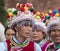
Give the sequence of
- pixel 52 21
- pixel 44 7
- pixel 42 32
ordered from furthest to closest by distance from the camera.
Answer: pixel 44 7 → pixel 42 32 → pixel 52 21

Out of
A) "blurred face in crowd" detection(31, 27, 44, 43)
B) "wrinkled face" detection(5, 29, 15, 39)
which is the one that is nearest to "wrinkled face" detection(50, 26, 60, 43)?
"blurred face in crowd" detection(31, 27, 44, 43)

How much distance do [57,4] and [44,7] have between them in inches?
61.2

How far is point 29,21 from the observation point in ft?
21.6

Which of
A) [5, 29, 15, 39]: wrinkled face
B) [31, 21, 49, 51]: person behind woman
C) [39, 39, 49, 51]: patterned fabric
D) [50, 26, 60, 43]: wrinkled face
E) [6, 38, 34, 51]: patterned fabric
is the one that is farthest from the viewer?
[5, 29, 15, 39]: wrinkled face

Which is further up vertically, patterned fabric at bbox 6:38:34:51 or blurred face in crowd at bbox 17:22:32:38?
blurred face in crowd at bbox 17:22:32:38

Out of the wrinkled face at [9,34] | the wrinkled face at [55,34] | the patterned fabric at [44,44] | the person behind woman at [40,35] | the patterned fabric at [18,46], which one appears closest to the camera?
the patterned fabric at [18,46]

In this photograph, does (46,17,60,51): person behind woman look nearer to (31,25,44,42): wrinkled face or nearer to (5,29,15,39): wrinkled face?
(31,25,44,42): wrinkled face

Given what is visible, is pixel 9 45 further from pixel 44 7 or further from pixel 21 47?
pixel 44 7

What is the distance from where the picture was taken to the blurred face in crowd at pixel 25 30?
6403mm

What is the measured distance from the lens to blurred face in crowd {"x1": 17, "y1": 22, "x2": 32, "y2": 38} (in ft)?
21.0

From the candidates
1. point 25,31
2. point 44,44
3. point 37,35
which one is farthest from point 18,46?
point 37,35

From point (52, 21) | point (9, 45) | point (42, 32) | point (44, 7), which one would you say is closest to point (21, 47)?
point (9, 45)

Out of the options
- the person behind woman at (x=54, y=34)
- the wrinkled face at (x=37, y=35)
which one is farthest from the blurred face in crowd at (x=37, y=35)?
the person behind woman at (x=54, y=34)

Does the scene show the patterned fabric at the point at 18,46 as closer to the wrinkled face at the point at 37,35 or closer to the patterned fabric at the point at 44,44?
the patterned fabric at the point at 44,44
